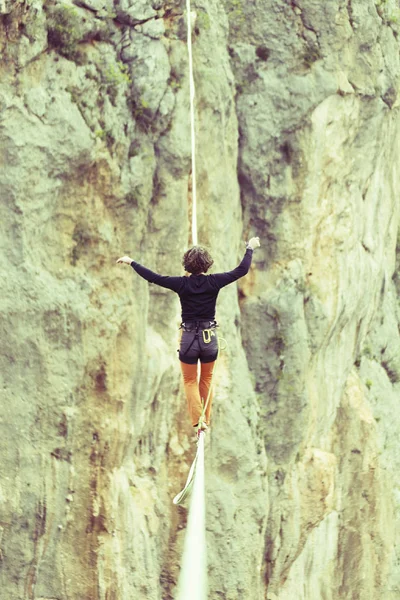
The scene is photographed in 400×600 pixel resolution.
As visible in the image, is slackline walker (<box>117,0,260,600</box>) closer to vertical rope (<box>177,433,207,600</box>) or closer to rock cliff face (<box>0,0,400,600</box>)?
rock cliff face (<box>0,0,400,600</box>)

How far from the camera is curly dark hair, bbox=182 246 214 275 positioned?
557 inches

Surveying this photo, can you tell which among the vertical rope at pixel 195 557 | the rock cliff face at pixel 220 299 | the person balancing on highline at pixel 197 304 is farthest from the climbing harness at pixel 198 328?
the vertical rope at pixel 195 557

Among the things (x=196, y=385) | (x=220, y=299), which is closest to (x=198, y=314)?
(x=196, y=385)

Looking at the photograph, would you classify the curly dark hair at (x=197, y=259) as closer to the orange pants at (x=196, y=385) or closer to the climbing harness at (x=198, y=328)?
the climbing harness at (x=198, y=328)

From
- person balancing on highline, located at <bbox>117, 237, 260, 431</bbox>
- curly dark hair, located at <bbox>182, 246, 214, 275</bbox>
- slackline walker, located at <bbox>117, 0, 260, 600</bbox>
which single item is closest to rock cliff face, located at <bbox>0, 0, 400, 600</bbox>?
slackline walker, located at <bbox>117, 0, 260, 600</bbox>

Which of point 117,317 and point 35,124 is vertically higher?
point 35,124

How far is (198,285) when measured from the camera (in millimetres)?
14516

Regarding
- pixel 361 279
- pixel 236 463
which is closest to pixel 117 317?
pixel 236 463

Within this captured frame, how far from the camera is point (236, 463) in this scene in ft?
76.7

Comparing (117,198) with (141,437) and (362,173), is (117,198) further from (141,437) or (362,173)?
(362,173)

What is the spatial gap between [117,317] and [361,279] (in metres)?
7.60

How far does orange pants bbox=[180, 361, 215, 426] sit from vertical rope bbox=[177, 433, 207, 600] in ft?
19.7

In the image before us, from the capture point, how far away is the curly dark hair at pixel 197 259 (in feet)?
Result: 46.4

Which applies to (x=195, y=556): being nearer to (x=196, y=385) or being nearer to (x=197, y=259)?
(x=196, y=385)
